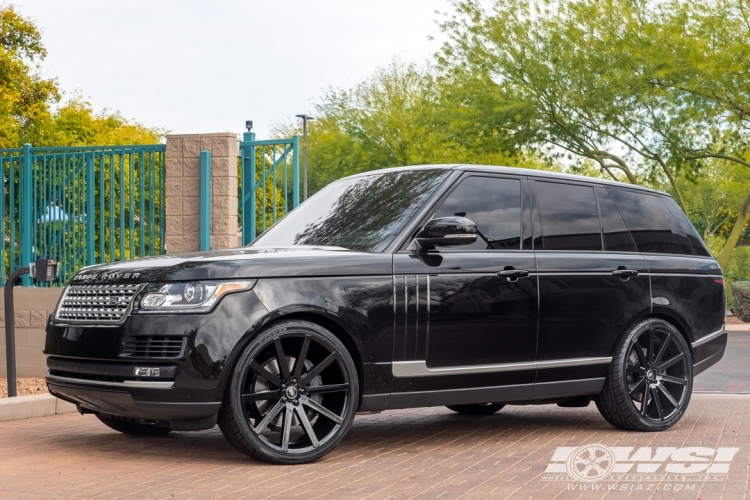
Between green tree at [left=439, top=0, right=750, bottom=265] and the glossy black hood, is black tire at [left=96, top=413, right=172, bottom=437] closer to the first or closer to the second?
the glossy black hood

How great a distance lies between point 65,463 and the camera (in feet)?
22.6

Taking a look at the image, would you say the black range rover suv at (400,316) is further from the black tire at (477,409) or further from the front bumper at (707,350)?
the black tire at (477,409)

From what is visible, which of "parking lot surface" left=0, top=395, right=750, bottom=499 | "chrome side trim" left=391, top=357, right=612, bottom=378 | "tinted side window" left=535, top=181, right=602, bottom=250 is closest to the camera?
"parking lot surface" left=0, top=395, right=750, bottom=499

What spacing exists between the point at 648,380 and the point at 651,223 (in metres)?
1.34

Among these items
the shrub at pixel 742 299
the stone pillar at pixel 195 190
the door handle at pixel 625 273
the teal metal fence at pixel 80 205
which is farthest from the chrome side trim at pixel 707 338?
the shrub at pixel 742 299

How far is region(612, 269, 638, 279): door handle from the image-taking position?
27.0ft

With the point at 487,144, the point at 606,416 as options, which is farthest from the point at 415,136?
the point at 606,416

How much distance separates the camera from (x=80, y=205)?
1356 centimetres

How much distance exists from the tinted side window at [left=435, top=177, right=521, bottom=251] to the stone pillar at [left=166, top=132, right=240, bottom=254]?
5.78 m

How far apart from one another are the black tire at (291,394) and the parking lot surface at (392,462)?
15cm

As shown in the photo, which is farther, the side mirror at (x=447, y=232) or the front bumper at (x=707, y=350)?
the front bumper at (x=707, y=350)

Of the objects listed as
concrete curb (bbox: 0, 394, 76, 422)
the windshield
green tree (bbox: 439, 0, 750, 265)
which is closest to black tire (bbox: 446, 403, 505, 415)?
the windshield

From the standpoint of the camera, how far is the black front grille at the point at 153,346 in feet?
20.7

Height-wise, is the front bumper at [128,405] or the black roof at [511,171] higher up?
the black roof at [511,171]
